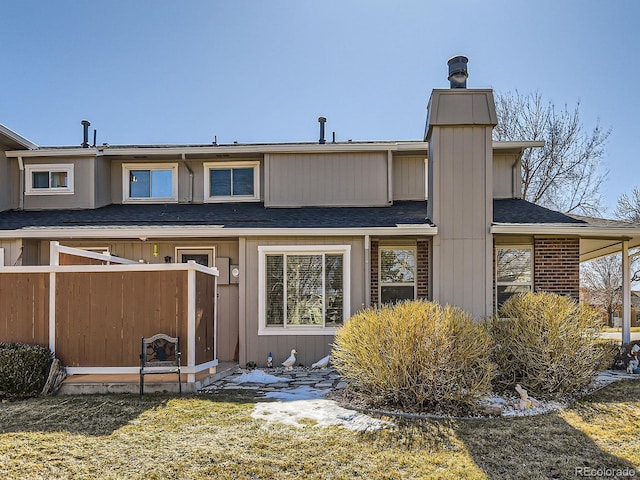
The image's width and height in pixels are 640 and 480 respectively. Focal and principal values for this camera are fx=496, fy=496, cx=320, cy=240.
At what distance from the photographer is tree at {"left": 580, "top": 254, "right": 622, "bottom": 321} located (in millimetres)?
27812

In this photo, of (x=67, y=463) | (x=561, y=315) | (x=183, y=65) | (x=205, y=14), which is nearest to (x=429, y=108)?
(x=561, y=315)

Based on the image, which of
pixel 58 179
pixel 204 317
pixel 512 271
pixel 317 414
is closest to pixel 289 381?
pixel 204 317

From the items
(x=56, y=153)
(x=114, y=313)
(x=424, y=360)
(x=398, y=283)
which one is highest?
(x=56, y=153)

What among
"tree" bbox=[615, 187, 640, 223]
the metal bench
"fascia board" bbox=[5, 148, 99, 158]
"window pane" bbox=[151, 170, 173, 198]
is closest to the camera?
the metal bench

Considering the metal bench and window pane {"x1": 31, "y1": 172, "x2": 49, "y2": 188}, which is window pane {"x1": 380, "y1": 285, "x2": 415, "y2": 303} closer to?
the metal bench

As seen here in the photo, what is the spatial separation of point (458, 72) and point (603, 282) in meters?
24.4

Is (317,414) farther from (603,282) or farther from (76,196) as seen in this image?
(603,282)

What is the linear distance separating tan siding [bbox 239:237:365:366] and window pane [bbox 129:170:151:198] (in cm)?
409

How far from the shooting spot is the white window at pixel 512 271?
9.45 metres

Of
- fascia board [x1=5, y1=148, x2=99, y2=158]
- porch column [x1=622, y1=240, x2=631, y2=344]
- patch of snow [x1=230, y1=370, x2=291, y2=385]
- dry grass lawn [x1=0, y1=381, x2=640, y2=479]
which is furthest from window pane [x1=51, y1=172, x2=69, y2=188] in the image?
porch column [x1=622, y1=240, x2=631, y2=344]

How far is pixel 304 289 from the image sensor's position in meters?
9.03

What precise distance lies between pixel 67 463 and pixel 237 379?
12.4ft

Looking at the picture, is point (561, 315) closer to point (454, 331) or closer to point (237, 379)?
point (454, 331)

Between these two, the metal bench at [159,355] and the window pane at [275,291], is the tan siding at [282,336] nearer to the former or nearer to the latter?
the window pane at [275,291]
